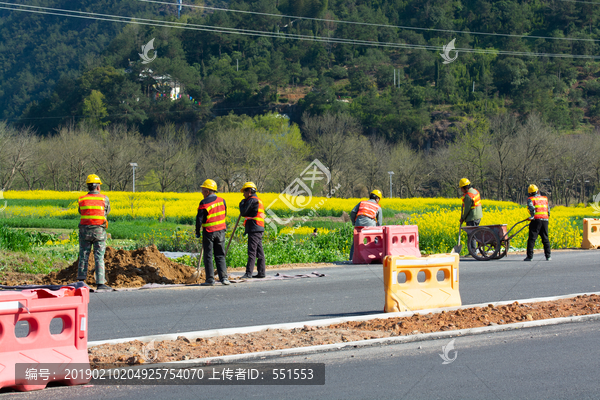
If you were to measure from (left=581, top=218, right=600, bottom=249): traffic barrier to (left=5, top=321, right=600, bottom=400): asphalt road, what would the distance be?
14.1 meters

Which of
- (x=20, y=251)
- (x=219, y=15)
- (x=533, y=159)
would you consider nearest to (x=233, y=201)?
(x=20, y=251)

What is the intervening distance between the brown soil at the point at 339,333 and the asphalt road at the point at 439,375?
0.37m

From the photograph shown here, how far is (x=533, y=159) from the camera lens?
63.8 m

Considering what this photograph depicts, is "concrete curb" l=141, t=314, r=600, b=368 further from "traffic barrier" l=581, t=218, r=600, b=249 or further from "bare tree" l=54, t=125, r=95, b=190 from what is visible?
"bare tree" l=54, t=125, r=95, b=190

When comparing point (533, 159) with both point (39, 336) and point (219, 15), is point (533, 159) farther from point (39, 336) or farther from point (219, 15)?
point (219, 15)

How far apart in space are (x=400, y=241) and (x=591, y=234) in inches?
338

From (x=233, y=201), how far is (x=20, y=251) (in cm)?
2554

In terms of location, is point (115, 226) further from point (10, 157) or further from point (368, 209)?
point (10, 157)

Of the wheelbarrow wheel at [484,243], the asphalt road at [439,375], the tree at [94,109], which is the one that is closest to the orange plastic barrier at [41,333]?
the asphalt road at [439,375]

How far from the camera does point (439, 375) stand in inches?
233

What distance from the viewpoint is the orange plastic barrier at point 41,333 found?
17.5 feet

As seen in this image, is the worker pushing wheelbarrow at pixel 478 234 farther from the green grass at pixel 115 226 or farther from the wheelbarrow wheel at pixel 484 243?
the green grass at pixel 115 226

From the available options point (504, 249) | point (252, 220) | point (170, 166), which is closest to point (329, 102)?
point (170, 166)

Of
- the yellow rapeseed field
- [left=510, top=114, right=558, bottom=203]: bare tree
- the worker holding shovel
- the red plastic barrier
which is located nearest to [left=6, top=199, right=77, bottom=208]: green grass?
the yellow rapeseed field
